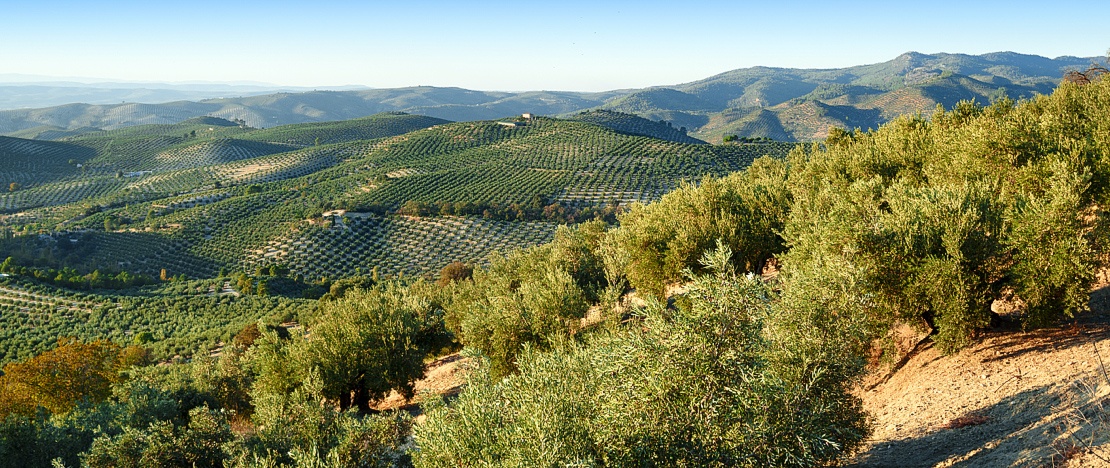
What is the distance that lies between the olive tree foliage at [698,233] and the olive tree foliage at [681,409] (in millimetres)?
14862

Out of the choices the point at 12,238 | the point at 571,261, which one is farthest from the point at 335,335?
the point at 12,238

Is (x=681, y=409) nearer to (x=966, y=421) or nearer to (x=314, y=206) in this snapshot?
(x=966, y=421)

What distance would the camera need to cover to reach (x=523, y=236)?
282 ft

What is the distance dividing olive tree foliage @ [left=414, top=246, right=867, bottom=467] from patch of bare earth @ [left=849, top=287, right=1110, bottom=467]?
10.6 feet

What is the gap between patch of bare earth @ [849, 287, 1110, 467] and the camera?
11.2 meters

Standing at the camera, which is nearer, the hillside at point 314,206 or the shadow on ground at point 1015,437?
the shadow on ground at point 1015,437

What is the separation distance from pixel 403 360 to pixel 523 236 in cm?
5924

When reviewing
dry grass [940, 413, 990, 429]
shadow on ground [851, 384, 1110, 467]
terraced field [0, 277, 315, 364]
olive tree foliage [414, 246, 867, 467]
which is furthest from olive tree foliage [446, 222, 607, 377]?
terraced field [0, 277, 315, 364]

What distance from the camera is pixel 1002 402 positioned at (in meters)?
14.3

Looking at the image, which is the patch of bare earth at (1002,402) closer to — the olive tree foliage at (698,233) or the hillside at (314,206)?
the olive tree foliage at (698,233)

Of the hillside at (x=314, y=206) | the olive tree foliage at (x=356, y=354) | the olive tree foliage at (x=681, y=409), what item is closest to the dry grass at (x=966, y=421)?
the olive tree foliage at (x=681, y=409)

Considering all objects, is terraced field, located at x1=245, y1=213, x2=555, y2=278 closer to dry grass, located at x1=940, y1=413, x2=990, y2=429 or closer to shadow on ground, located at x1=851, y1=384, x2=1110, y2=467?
dry grass, located at x1=940, y1=413, x2=990, y2=429

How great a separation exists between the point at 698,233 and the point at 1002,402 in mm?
14138

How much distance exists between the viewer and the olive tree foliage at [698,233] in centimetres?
2677
